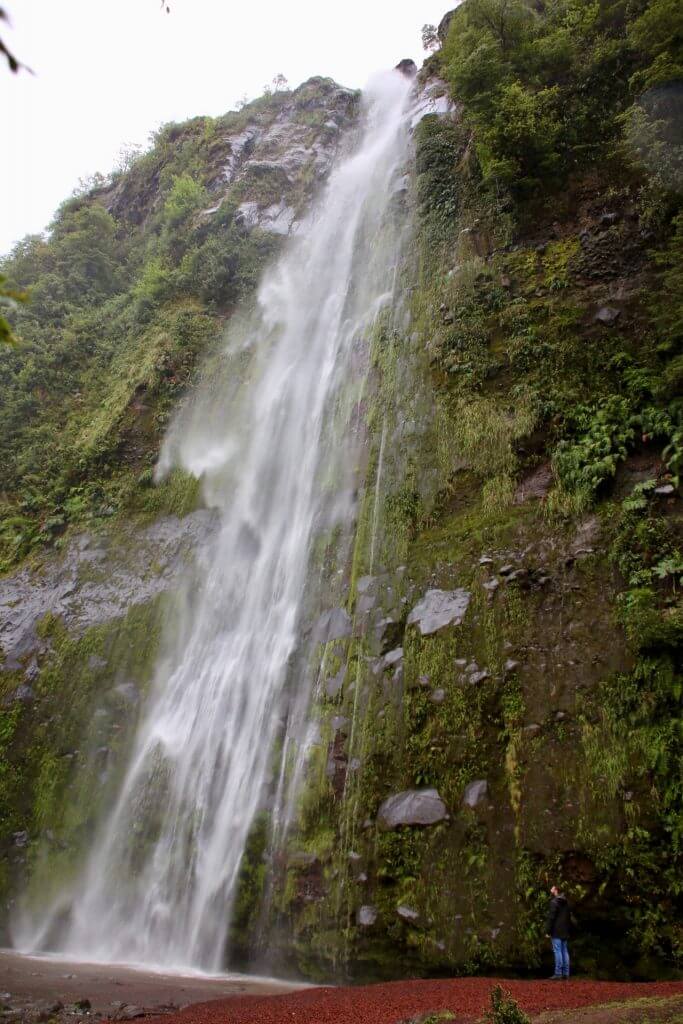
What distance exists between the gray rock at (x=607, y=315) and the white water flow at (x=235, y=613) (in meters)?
4.47

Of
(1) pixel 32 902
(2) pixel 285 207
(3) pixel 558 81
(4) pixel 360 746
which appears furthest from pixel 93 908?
(2) pixel 285 207

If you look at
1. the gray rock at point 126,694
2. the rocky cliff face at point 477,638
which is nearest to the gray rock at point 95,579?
the rocky cliff face at point 477,638

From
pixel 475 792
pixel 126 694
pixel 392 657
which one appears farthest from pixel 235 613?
pixel 475 792

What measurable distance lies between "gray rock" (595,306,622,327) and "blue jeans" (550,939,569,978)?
7.92 m

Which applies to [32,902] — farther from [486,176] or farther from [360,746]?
[486,176]

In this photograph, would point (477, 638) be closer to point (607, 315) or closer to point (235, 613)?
point (235, 613)

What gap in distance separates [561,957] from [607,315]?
26.9ft

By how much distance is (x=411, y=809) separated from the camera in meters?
6.90

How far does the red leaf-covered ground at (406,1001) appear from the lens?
447cm

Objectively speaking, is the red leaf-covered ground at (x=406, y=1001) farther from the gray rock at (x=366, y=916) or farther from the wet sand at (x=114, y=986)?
the gray rock at (x=366, y=916)

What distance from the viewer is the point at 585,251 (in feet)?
33.8

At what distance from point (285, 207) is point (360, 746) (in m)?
19.3

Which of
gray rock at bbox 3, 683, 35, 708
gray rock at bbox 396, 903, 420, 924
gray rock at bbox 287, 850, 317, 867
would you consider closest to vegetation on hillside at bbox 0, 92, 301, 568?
gray rock at bbox 3, 683, 35, 708

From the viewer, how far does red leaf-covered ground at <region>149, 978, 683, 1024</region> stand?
4.47 m
